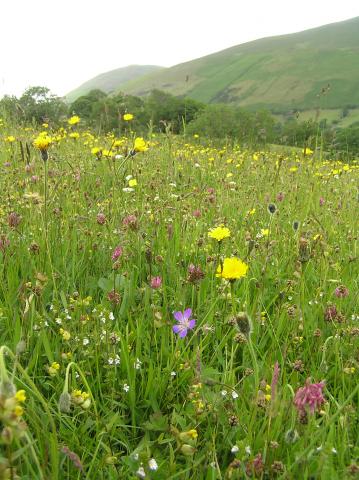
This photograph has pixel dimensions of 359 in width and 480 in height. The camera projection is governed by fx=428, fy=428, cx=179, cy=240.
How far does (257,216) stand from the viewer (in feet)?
11.4

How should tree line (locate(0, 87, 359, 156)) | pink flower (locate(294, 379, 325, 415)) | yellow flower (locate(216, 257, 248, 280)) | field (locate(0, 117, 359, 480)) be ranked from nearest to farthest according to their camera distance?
pink flower (locate(294, 379, 325, 415)) < field (locate(0, 117, 359, 480)) < yellow flower (locate(216, 257, 248, 280)) < tree line (locate(0, 87, 359, 156))

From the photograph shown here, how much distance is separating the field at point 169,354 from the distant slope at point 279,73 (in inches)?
4420

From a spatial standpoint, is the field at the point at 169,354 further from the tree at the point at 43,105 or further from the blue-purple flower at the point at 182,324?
the tree at the point at 43,105

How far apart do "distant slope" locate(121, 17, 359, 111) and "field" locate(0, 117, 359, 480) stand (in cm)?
11227

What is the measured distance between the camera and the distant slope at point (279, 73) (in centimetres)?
12538

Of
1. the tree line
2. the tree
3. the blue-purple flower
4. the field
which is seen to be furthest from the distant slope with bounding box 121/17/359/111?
the blue-purple flower

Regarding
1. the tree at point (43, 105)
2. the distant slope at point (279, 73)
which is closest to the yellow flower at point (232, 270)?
the tree at point (43, 105)

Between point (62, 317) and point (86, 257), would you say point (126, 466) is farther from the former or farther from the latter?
point (86, 257)

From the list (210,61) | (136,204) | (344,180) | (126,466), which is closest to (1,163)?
(136,204)

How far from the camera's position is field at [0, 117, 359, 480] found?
1.15 m

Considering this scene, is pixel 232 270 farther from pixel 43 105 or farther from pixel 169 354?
pixel 43 105

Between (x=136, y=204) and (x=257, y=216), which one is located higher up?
(x=136, y=204)

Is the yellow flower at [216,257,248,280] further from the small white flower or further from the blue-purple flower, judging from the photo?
the small white flower

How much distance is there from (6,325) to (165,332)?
0.64 meters
